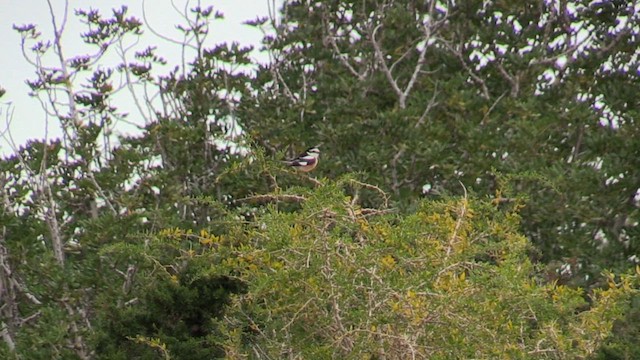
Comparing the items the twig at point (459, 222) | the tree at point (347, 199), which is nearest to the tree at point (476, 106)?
the tree at point (347, 199)

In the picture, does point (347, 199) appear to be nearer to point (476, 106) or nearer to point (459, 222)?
point (459, 222)

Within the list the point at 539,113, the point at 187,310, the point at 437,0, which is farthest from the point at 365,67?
the point at 187,310

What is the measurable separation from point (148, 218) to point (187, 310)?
5.05ft

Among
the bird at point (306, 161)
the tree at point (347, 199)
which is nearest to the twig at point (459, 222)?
the tree at point (347, 199)

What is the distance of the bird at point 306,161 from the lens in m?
13.9

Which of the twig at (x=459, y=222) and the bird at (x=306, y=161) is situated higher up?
the bird at (x=306, y=161)

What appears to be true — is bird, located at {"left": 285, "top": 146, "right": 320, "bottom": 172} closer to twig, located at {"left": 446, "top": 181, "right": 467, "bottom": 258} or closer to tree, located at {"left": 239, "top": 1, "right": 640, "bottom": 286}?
tree, located at {"left": 239, "top": 1, "right": 640, "bottom": 286}

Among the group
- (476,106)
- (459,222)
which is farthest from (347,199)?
(476,106)

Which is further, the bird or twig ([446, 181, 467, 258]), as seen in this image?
the bird

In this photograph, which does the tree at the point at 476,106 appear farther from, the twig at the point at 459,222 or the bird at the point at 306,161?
the twig at the point at 459,222

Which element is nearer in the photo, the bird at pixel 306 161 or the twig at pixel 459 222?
the twig at pixel 459 222

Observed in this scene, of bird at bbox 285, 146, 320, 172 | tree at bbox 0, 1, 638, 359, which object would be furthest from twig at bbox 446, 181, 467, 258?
bird at bbox 285, 146, 320, 172

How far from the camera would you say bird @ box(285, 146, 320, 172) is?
1395cm

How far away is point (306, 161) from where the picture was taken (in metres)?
14.1
